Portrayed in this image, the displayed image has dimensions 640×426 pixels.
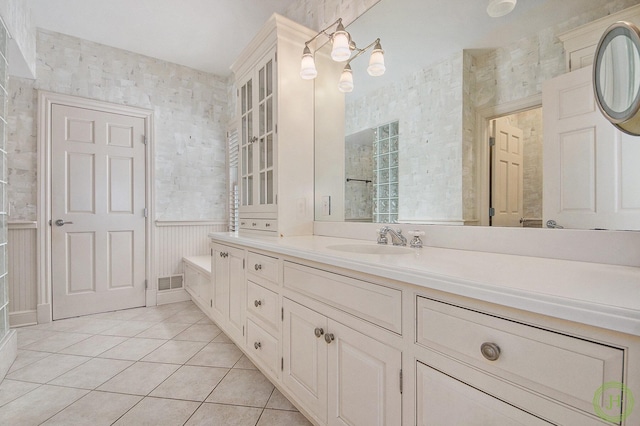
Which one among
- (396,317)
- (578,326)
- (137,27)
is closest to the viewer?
(578,326)

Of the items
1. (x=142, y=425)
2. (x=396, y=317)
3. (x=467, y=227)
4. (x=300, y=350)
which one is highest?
(x=467, y=227)

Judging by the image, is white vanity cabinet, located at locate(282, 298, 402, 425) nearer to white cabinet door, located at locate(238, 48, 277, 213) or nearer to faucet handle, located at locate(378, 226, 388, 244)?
faucet handle, located at locate(378, 226, 388, 244)

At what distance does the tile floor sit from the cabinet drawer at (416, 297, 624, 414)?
110 cm

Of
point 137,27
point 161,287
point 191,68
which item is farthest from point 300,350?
point 191,68

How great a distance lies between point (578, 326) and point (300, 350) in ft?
3.51

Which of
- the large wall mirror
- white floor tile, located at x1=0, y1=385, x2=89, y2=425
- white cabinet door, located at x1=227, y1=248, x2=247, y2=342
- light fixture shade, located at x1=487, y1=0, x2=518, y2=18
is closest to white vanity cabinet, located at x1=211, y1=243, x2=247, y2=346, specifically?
white cabinet door, located at x1=227, y1=248, x2=247, y2=342

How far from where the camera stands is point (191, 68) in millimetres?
3586

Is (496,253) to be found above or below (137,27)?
below

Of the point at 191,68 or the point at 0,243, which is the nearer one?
the point at 0,243

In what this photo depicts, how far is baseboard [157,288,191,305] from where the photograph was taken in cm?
338

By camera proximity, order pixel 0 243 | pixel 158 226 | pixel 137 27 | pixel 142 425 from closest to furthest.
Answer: pixel 142 425 → pixel 0 243 → pixel 137 27 → pixel 158 226

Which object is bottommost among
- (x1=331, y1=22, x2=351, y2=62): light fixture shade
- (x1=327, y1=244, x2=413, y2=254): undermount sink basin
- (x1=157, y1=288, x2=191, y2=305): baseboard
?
(x1=157, y1=288, x2=191, y2=305): baseboard

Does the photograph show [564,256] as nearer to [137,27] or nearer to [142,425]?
[142,425]

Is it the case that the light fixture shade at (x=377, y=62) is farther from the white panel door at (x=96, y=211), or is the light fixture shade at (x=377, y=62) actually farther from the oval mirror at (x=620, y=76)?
the white panel door at (x=96, y=211)
